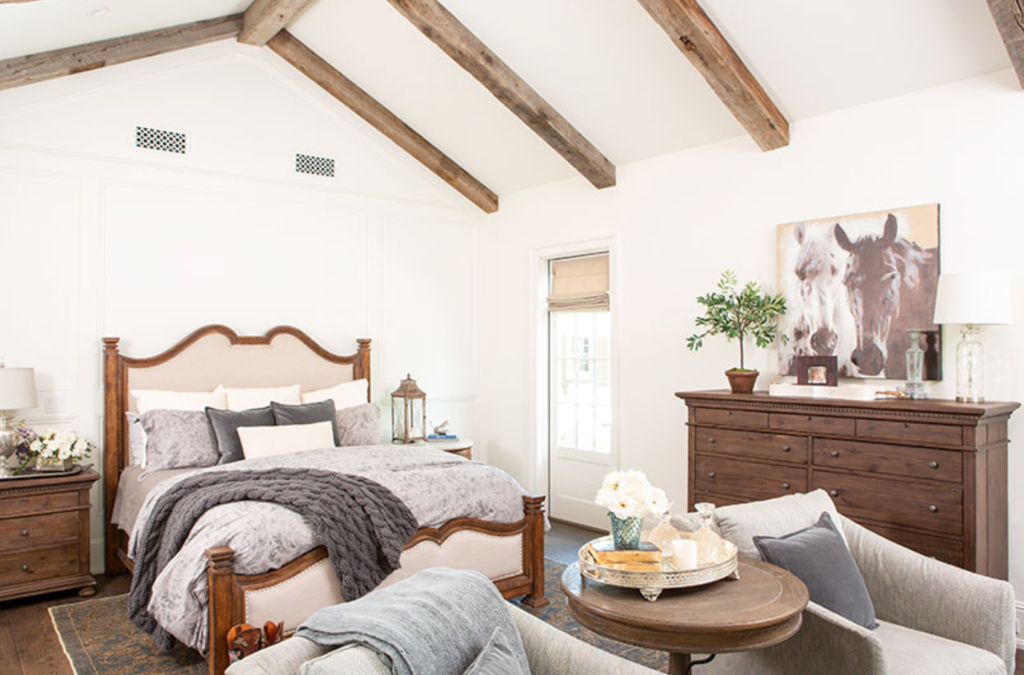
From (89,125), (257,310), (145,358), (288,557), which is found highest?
(89,125)

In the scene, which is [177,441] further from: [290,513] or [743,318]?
[743,318]

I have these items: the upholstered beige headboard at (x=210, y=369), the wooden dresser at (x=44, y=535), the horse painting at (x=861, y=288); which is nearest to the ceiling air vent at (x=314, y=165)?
the upholstered beige headboard at (x=210, y=369)

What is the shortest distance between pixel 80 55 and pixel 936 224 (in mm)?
4682

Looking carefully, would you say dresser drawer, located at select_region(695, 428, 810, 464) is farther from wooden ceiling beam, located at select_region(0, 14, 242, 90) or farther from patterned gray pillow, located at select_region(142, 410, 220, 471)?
wooden ceiling beam, located at select_region(0, 14, 242, 90)

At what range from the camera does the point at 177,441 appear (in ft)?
14.0

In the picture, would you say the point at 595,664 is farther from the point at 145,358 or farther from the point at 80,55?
the point at 80,55

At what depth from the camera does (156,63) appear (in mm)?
4840

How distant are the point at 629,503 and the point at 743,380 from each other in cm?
207

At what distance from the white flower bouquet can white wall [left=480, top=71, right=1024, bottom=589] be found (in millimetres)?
2170

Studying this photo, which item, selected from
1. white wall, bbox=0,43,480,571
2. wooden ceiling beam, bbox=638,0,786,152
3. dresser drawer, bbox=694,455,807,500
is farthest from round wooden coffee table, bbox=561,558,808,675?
white wall, bbox=0,43,480,571

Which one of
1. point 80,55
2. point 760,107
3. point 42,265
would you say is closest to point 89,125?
point 80,55

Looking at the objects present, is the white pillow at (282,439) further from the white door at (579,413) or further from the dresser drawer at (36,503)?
the white door at (579,413)

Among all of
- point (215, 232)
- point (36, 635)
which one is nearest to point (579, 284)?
point (215, 232)

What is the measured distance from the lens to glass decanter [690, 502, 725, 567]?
7.27 ft
